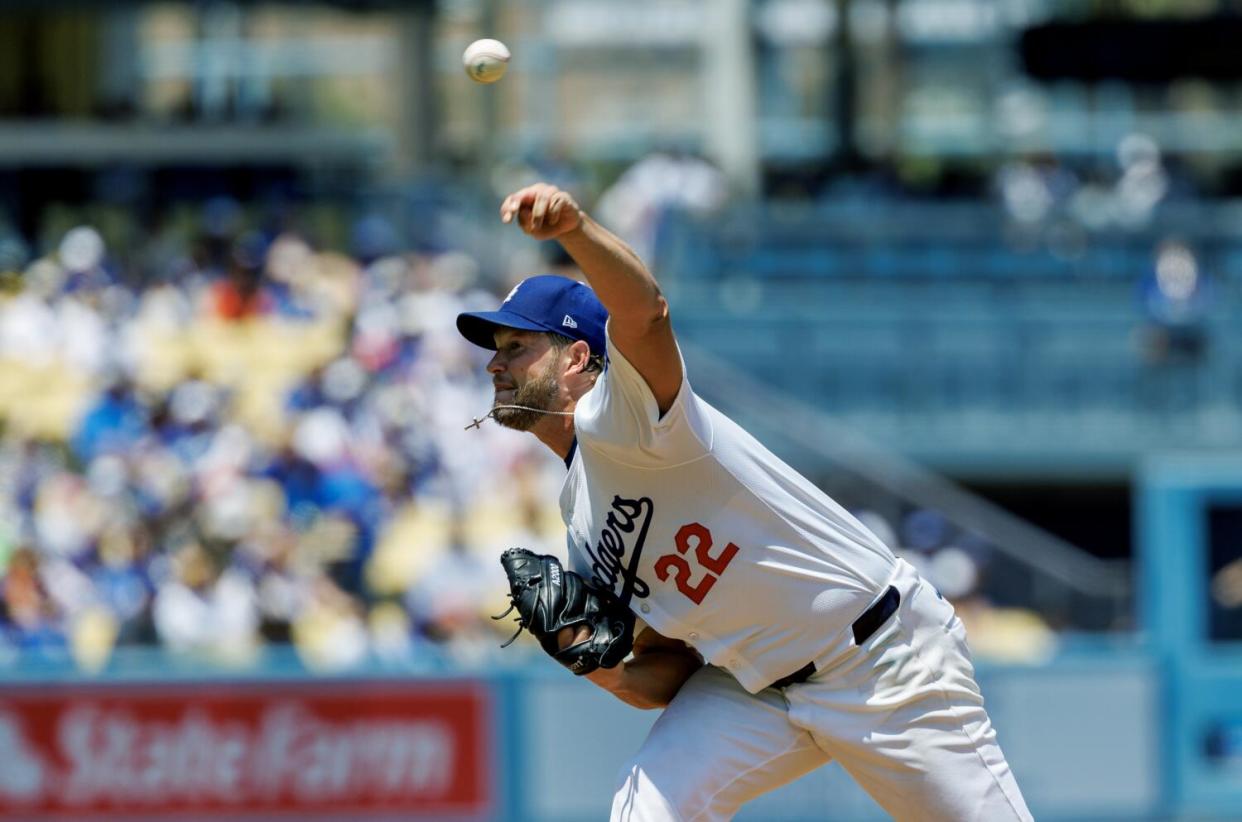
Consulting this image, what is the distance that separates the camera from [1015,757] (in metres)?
9.62

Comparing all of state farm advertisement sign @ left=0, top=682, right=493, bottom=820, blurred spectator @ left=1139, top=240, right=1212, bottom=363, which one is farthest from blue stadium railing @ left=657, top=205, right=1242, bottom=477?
state farm advertisement sign @ left=0, top=682, right=493, bottom=820

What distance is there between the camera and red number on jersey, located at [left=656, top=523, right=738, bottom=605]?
161 inches

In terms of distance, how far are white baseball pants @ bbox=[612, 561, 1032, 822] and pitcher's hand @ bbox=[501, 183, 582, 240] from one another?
1199 millimetres

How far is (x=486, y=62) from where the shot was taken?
150 inches

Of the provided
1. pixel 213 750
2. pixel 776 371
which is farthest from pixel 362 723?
pixel 776 371

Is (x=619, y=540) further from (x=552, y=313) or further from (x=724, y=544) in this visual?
(x=552, y=313)

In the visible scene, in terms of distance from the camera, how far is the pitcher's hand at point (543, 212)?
11.6ft

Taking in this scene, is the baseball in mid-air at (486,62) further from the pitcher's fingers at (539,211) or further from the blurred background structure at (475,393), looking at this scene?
the blurred background structure at (475,393)

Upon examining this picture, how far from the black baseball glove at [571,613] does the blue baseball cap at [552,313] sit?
49 centimetres

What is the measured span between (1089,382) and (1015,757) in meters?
5.21

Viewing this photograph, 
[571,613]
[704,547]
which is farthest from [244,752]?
[704,547]

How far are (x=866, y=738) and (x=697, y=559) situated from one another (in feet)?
1.75

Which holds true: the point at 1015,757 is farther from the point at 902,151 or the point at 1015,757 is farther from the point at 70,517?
the point at 902,151

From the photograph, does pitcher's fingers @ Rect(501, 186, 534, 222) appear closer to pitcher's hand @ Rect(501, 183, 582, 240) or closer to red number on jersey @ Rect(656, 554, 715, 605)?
pitcher's hand @ Rect(501, 183, 582, 240)
